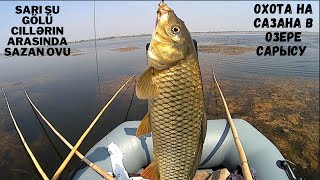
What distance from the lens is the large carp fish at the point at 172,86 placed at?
1.63 metres

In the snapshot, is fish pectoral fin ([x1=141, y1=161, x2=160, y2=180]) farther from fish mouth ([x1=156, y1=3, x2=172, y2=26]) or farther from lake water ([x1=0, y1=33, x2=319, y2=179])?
lake water ([x1=0, y1=33, x2=319, y2=179])

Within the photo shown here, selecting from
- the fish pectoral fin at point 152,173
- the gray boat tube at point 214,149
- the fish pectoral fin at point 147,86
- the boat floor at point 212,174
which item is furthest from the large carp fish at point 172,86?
the boat floor at point 212,174

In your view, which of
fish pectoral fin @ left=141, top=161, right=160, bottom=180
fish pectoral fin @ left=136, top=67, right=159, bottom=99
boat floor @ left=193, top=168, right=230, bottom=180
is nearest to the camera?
fish pectoral fin @ left=136, top=67, right=159, bottom=99

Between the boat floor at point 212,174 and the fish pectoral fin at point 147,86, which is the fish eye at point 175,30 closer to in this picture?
the fish pectoral fin at point 147,86

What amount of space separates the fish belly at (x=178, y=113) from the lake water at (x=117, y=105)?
2.42 m

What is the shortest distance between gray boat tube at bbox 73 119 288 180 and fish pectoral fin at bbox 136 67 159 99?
273cm

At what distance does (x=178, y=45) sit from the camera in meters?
1.64

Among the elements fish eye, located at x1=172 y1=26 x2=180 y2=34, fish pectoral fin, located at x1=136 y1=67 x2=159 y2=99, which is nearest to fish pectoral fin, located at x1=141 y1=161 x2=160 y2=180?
fish pectoral fin, located at x1=136 y1=67 x2=159 y2=99

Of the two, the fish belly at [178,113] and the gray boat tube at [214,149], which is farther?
the gray boat tube at [214,149]

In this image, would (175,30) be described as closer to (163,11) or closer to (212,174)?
(163,11)

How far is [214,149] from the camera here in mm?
4824

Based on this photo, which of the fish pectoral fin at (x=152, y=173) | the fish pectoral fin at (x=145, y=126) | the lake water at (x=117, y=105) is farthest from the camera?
the lake water at (x=117, y=105)

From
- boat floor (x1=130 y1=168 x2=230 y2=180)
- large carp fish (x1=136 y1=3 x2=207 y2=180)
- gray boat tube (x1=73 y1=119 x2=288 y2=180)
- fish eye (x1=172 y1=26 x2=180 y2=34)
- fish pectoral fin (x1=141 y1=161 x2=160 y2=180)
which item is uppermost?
fish eye (x1=172 y1=26 x2=180 y2=34)

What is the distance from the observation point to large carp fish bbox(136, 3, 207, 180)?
163cm
